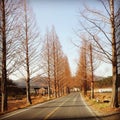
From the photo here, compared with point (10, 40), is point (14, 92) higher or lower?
lower

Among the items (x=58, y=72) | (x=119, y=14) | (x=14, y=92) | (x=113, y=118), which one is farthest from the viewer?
(x=14, y=92)

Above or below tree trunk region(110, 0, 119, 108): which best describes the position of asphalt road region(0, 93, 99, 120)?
below

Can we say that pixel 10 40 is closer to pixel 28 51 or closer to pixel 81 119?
pixel 81 119

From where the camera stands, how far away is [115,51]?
61.2 feet

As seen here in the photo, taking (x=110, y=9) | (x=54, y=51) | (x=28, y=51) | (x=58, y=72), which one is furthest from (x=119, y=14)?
(x=58, y=72)

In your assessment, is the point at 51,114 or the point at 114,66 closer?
the point at 51,114

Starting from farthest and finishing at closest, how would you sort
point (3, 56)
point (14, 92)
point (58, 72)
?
point (14, 92), point (58, 72), point (3, 56)

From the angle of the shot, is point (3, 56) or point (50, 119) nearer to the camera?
point (50, 119)

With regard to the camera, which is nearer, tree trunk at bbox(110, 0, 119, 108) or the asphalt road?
the asphalt road

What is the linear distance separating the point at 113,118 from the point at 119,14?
23.6 ft

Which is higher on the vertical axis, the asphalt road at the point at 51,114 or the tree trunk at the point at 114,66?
the tree trunk at the point at 114,66

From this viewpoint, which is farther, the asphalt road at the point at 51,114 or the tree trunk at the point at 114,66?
the tree trunk at the point at 114,66

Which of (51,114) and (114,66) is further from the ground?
(114,66)

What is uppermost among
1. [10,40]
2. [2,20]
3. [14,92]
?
A: [2,20]
